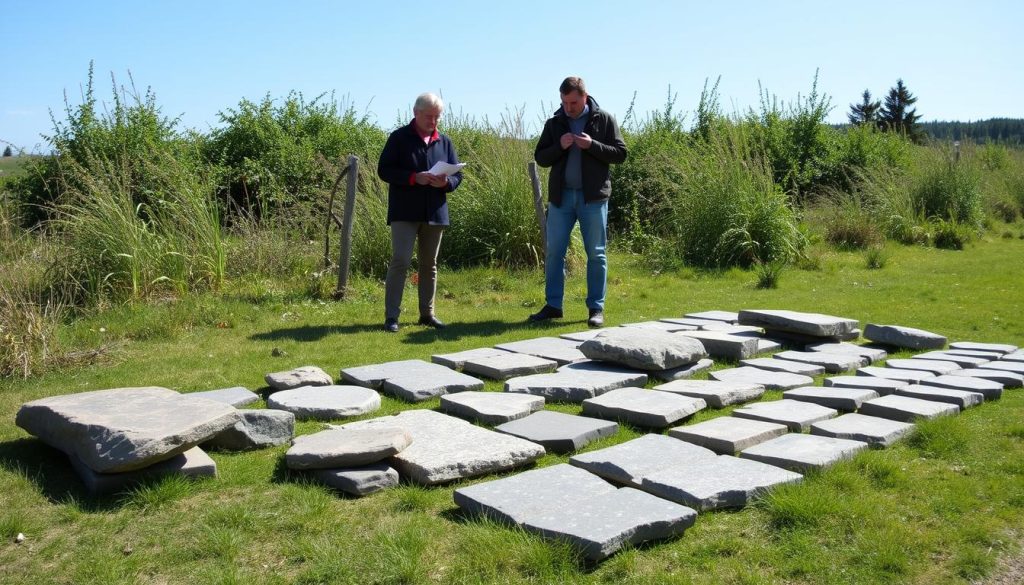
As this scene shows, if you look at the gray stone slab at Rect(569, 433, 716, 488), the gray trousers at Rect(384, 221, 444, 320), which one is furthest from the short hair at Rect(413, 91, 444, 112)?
the gray stone slab at Rect(569, 433, 716, 488)

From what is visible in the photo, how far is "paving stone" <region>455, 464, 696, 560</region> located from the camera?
268 centimetres

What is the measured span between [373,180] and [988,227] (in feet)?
38.1

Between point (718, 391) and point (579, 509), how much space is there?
183cm

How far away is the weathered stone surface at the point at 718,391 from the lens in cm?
444

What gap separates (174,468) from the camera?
3316 mm

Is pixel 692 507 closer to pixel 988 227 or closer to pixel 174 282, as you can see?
pixel 174 282

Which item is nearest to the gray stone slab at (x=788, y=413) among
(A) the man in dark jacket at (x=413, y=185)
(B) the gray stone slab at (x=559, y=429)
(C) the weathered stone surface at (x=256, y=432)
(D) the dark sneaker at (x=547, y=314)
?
(B) the gray stone slab at (x=559, y=429)

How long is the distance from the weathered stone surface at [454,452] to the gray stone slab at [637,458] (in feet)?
0.85

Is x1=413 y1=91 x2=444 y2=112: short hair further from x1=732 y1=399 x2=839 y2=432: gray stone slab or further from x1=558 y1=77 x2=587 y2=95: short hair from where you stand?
x1=732 y1=399 x2=839 y2=432: gray stone slab

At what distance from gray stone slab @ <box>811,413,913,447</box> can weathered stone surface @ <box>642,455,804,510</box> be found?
2.04 ft

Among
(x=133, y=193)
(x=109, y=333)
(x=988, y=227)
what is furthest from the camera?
(x=988, y=227)

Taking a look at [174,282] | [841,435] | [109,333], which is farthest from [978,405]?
[174,282]

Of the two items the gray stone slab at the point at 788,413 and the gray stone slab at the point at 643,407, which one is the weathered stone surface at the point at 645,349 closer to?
the gray stone slab at the point at 643,407

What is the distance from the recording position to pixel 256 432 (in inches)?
149
